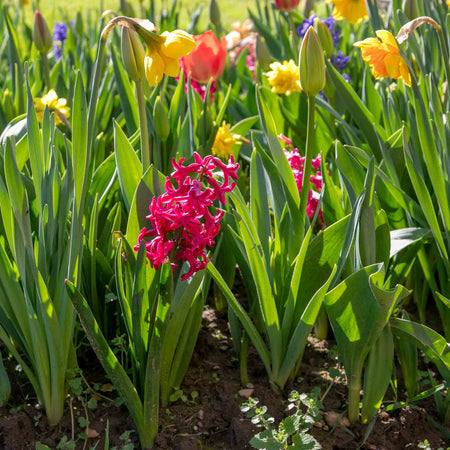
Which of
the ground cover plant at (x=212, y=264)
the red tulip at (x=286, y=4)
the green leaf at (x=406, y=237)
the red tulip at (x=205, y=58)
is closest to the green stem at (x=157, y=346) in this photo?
the ground cover plant at (x=212, y=264)

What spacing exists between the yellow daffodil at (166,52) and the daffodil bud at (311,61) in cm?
21

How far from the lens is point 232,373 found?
4.90ft

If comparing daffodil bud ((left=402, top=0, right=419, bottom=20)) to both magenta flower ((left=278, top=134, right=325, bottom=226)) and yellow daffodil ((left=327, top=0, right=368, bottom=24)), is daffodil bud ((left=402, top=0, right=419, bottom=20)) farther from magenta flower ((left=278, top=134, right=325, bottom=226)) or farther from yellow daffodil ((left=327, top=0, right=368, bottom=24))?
magenta flower ((left=278, top=134, right=325, bottom=226))

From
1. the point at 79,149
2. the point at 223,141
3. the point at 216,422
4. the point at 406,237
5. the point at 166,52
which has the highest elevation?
the point at 166,52

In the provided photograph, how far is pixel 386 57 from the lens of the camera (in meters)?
1.37

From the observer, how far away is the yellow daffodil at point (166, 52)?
1104 mm

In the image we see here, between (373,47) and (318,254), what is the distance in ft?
1.49

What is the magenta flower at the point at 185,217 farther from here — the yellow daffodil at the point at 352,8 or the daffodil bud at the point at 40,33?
the daffodil bud at the point at 40,33

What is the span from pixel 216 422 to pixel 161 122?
722 millimetres

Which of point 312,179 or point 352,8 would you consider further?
point 352,8

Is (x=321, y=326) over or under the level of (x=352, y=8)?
under

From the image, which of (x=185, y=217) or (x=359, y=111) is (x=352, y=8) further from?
(x=185, y=217)

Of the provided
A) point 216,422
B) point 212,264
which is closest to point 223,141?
point 212,264

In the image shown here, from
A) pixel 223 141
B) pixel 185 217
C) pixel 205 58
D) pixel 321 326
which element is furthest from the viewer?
pixel 205 58
